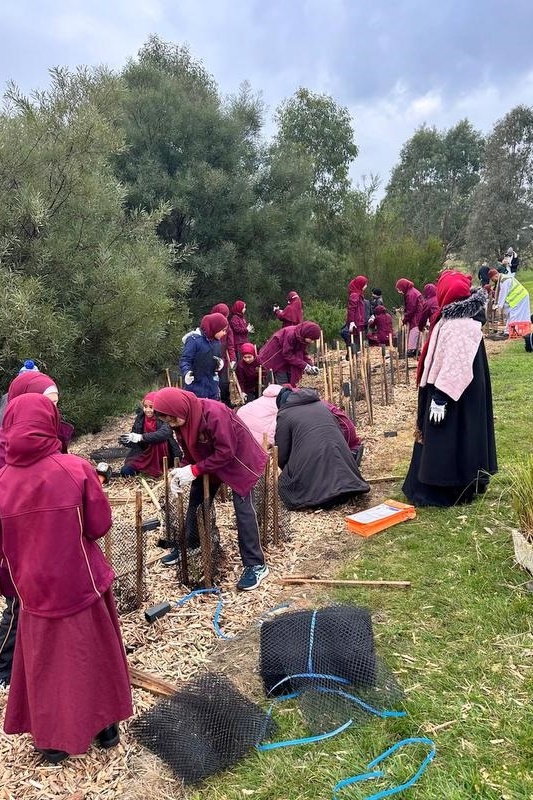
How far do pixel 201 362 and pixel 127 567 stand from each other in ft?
10.6

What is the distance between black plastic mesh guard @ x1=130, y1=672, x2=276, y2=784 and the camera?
7.49 ft

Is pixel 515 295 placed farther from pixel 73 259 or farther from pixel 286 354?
pixel 73 259

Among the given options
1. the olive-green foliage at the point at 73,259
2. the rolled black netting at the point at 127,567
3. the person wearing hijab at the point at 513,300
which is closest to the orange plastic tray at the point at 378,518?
the rolled black netting at the point at 127,567

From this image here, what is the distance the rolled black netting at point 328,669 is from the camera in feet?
8.08

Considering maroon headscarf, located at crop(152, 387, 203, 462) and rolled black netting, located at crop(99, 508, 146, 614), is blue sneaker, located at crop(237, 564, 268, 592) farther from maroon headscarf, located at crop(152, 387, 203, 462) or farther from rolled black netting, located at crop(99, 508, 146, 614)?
maroon headscarf, located at crop(152, 387, 203, 462)

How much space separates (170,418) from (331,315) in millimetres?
12004

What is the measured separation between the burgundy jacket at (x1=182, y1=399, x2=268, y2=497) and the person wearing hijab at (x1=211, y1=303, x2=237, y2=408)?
4104 mm

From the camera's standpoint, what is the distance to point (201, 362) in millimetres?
6488

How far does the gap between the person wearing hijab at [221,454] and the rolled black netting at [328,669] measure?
3.21 feet

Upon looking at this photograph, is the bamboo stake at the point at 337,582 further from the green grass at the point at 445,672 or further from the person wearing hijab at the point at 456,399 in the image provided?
the person wearing hijab at the point at 456,399

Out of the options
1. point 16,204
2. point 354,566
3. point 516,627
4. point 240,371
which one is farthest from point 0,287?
point 516,627

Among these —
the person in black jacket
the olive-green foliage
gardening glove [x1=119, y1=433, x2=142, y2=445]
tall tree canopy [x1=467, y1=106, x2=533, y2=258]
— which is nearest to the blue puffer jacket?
the person in black jacket

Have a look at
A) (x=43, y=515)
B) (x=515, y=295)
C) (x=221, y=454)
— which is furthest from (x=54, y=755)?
(x=515, y=295)

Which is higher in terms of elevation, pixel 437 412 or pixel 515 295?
pixel 515 295
